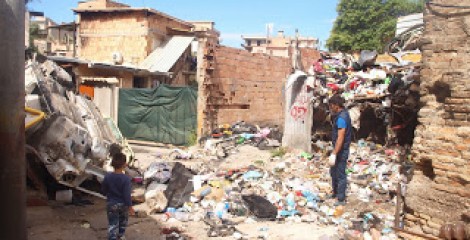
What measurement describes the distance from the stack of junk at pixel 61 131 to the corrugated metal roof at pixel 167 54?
11383 millimetres

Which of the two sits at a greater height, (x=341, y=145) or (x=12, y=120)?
(x=12, y=120)

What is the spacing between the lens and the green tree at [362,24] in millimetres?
30922

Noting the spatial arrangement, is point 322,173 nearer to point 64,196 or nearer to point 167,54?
point 64,196

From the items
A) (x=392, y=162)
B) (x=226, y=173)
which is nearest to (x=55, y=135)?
(x=226, y=173)

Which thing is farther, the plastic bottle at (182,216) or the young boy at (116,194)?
the plastic bottle at (182,216)

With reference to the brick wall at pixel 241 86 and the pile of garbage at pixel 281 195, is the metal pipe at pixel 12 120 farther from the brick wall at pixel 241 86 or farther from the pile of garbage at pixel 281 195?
the brick wall at pixel 241 86

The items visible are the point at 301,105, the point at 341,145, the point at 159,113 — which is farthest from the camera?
the point at 159,113

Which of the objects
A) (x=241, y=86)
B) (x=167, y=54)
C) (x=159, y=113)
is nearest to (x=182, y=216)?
(x=159, y=113)

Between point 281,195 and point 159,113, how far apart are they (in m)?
8.28

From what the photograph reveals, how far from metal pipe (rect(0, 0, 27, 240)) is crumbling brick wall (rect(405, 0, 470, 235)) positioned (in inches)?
177

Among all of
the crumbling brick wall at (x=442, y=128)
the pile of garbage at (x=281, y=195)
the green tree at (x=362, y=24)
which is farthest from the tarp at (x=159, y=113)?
the green tree at (x=362, y=24)

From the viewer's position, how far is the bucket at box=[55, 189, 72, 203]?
20.2ft

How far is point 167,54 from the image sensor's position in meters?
20.9

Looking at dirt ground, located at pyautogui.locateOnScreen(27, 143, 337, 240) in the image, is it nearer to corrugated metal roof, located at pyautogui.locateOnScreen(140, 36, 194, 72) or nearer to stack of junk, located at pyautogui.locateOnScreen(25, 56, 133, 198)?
stack of junk, located at pyautogui.locateOnScreen(25, 56, 133, 198)
